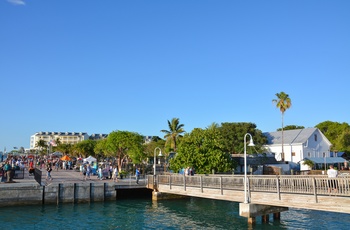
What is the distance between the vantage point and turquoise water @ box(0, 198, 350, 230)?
23000mm

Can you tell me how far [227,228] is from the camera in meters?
22.2

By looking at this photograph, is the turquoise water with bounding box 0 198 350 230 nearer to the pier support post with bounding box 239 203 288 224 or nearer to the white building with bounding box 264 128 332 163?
the pier support post with bounding box 239 203 288 224

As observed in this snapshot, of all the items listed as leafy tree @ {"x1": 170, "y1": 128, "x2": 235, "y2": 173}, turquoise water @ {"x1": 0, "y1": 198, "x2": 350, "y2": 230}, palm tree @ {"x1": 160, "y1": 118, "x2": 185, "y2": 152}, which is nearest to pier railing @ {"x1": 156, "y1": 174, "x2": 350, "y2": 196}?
turquoise water @ {"x1": 0, "y1": 198, "x2": 350, "y2": 230}

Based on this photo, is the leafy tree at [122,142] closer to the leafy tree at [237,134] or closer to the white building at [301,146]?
the leafy tree at [237,134]

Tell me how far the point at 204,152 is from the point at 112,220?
50.8 ft

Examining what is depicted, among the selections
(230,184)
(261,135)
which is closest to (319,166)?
(261,135)

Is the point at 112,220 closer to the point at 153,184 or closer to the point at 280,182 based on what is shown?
the point at 153,184

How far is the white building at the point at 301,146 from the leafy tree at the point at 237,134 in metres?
2.80

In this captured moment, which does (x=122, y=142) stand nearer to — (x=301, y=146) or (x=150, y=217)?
(x=150, y=217)

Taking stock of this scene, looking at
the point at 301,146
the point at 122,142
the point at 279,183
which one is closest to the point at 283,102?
the point at 301,146

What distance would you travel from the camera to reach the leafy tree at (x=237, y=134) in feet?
236

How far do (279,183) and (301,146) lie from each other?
47255mm

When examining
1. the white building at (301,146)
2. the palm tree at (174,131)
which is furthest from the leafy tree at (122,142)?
the white building at (301,146)

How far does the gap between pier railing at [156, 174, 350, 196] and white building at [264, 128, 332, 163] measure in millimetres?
41847
